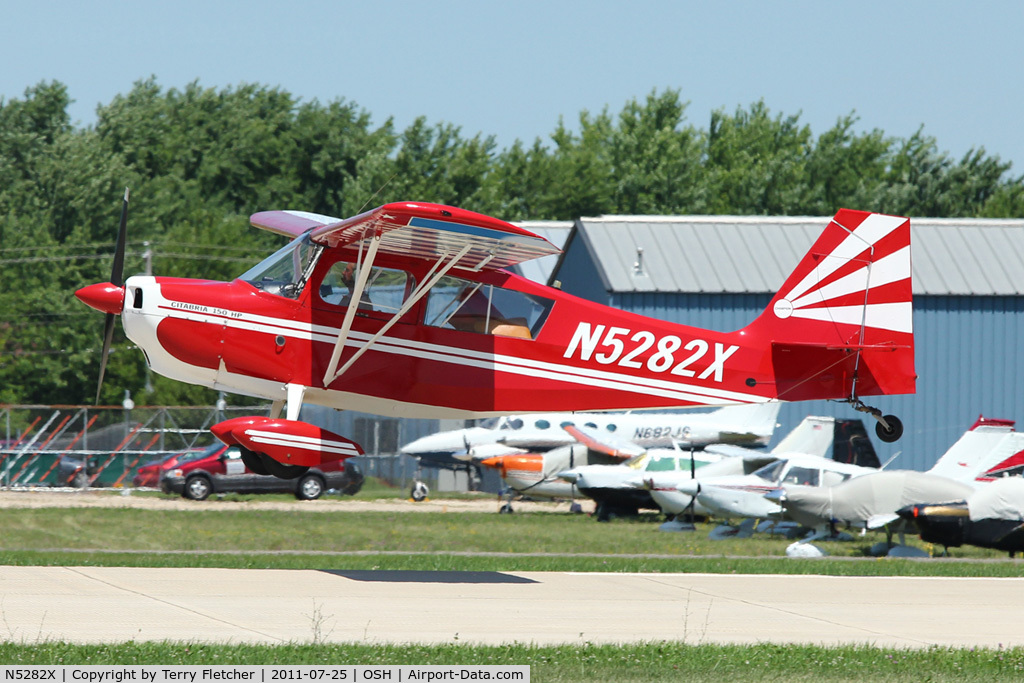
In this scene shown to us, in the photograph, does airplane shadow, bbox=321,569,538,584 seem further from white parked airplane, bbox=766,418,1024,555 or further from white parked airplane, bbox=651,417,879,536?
white parked airplane, bbox=651,417,879,536

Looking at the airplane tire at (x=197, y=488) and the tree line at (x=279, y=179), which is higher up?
the tree line at (x=279, y=179)

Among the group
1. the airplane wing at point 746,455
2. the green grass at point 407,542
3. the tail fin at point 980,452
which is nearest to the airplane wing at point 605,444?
the airplane wing at point 746,455

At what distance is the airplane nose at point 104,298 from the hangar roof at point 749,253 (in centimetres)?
2218

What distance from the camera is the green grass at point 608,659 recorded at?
10.2m

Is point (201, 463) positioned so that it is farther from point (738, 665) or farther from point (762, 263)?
point (738, 665)

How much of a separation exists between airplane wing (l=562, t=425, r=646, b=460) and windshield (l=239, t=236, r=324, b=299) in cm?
1905

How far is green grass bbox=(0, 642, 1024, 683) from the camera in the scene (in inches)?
400

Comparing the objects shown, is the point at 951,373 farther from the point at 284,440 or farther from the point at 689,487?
the point at 284,440

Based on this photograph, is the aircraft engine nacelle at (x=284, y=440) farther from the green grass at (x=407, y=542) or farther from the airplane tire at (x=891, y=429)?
the green grass at (x=407, y=542)

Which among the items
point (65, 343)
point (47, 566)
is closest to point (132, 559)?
point (47, 566)

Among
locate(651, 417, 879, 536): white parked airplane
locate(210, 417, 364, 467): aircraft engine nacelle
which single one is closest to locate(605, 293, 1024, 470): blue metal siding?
locate(651, 417, 879, 536): white parked airplane

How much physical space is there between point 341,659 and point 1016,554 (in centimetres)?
1739

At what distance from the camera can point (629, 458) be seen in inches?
1252

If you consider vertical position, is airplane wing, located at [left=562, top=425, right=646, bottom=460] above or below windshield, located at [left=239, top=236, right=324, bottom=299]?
below
